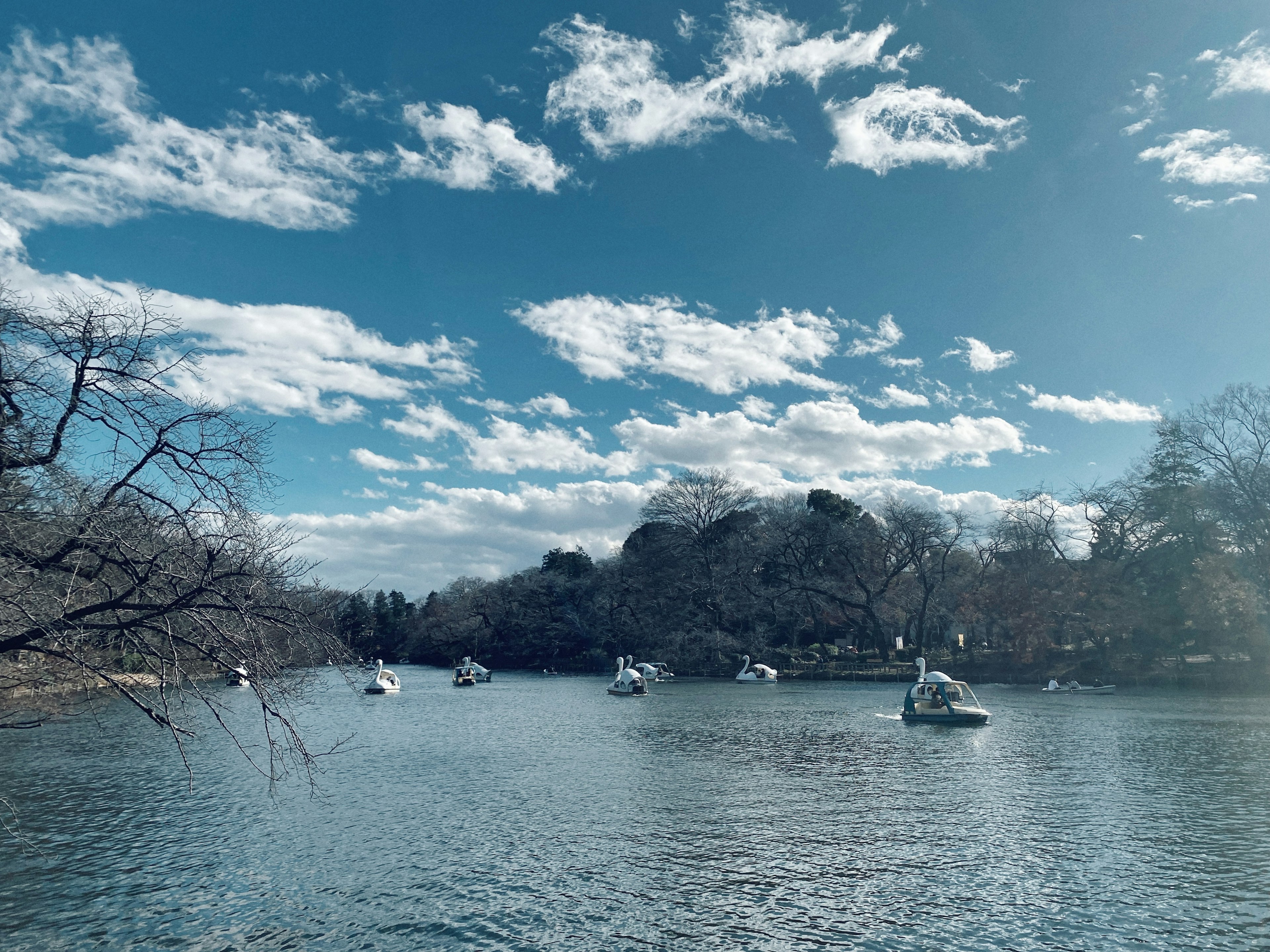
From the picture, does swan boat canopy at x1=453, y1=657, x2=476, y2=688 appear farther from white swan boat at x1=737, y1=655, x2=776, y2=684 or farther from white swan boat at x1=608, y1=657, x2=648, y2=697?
white swan boat at x1=737, y1=655, x2=776, y2=684

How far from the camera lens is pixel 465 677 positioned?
64938mm

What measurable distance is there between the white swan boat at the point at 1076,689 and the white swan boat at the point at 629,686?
87.8 ft

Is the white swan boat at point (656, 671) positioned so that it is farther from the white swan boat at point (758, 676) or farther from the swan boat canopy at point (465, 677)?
the swan boat canopy at point (465, 677)

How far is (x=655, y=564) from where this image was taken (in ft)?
280

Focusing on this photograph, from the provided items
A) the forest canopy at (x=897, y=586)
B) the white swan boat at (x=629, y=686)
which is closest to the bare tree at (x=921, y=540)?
the forest canopy at (x=897, y=586)

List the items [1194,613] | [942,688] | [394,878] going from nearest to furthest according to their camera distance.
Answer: [394,878]
[942,688]
[1194,613]

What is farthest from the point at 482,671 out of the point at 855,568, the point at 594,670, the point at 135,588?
the point at 135,588

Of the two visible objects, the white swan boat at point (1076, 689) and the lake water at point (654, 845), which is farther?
the white swan boat at point (1076, 689)

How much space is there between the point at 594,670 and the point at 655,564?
45.4 ft

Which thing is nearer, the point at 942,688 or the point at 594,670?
the point at 942,688

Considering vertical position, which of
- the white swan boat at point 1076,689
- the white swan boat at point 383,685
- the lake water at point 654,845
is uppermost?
the white swan boat at point 1076,689

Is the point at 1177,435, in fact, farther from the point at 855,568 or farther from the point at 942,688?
the point at 942,688

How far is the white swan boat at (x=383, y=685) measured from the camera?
5494 cm

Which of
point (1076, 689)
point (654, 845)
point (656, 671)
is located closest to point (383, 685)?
point (656, 671)
